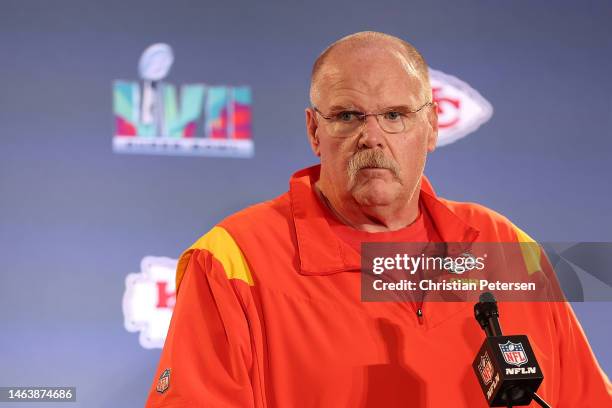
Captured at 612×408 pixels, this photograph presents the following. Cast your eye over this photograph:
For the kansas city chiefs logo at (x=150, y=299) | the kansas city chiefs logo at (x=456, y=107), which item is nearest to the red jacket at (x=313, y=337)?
the kansas city chiefs logo at (x=150, y=299)

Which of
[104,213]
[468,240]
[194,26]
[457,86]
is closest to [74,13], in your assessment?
[194,26]

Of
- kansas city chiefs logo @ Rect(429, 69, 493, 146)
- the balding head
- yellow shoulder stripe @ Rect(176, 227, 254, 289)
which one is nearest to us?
yellow shoulder stripe @ Rect(176, 227, 254, 289)

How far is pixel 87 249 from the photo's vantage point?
2.25 m

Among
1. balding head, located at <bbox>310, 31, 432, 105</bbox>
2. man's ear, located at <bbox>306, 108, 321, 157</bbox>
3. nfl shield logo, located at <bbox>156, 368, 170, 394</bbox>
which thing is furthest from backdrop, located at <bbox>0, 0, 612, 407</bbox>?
nfl shield logo, located at <bbox>156, 368, 170, 394</bbox>

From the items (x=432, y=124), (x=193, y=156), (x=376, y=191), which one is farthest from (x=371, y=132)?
(x=193, y=156)

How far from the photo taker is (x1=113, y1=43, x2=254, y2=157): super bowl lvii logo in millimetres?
2301

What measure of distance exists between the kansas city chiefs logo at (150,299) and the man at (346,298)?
0.65 m

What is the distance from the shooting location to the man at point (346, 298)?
1467 mm

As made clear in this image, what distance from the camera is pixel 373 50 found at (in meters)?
1.66

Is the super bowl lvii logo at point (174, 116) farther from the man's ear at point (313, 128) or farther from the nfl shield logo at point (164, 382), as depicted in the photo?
the nfl shield logo at point (164, 382)

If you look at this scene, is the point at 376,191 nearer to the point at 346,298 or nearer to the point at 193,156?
the point at 346,298

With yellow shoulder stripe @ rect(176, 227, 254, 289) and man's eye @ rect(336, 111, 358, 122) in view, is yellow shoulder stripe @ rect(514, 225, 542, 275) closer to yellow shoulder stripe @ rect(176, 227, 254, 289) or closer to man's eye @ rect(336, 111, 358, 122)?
man's eye @ rect(336, 111, 358, 122)

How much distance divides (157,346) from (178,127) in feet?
2.00

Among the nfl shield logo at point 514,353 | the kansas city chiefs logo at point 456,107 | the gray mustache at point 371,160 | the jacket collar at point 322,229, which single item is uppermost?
the kansas city chiefs logo at point 456,107
